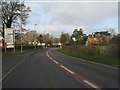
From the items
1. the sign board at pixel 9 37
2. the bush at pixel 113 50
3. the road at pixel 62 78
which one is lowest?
the road at pixel 62 78

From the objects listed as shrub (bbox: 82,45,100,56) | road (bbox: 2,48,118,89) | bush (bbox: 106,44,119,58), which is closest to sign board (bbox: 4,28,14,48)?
shrub (bbox: 82,45,100,56)

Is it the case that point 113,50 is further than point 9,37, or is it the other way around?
point 9,37

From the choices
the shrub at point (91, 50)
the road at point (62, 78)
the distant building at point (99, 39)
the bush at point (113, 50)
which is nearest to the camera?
the road at point (62, 78)

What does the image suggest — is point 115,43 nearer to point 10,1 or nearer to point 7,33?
point 7,33

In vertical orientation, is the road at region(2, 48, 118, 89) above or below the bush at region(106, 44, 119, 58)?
below

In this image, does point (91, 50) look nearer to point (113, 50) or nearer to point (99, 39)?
point (113, 50)

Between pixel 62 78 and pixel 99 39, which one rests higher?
pixel 99 39

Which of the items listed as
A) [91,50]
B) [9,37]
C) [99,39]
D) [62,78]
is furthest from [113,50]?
[99,39]

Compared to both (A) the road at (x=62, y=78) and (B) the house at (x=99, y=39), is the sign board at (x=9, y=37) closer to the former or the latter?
(B) the house at (x=99, y=39)

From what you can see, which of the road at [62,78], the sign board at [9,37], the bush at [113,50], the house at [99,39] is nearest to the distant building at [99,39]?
the house at [99,39]

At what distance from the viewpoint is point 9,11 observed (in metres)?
77.6

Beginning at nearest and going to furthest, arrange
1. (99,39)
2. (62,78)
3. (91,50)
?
1. (62,78)
2. (91,50)
3. (99,39)

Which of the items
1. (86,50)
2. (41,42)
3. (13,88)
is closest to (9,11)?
(86,50)

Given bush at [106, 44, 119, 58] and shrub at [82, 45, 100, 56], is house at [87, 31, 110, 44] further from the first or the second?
bush at [106, 44, 119, 58]
